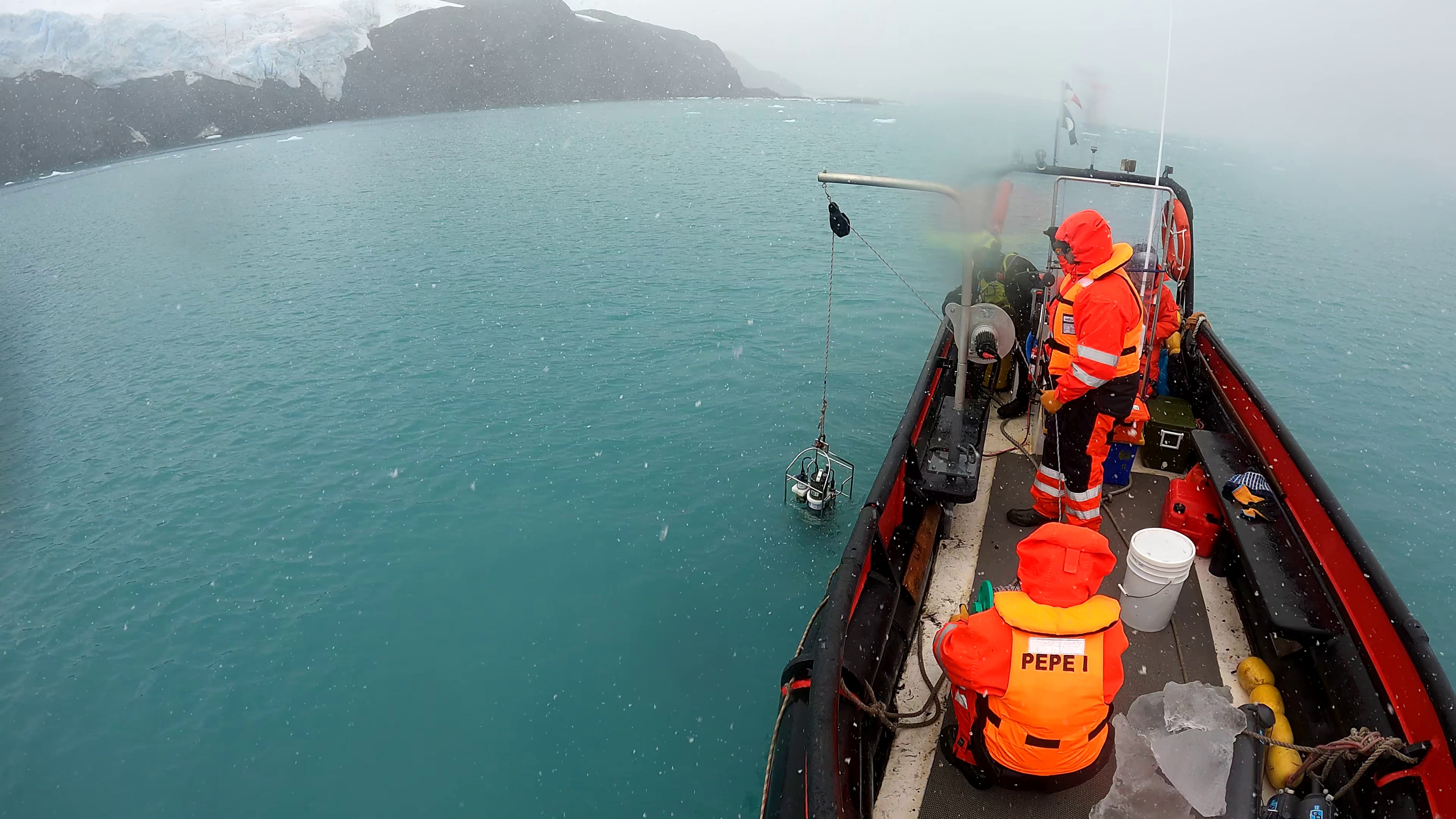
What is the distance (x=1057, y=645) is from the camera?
2262 millimetres

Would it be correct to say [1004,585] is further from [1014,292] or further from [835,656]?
[1014,292]

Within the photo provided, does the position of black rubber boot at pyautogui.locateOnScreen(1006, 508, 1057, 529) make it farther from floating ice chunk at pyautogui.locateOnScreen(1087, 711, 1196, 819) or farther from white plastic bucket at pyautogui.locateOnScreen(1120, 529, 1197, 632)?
floating ice chunk at pyautogui.locateOnScreen(1087, 711, 1196, 819)

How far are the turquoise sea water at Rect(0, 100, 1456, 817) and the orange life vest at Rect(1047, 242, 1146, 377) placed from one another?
11.4ft

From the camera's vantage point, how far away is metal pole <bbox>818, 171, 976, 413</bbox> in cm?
409

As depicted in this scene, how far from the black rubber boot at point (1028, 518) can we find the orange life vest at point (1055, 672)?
6.68 ft

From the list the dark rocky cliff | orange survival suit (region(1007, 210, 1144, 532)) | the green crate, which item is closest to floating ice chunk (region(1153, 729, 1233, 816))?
orange survival suit (region(1007, 210, 1144, 532))

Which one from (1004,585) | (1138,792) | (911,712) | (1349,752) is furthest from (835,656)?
(1349,752)

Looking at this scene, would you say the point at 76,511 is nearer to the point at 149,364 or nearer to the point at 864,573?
the point at 149,364

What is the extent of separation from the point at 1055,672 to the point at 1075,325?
2227mm

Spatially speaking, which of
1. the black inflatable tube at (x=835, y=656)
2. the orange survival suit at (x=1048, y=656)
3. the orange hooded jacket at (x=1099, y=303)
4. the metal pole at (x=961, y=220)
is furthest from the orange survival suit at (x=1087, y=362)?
the orange survival suit at (x=1048, y=656)

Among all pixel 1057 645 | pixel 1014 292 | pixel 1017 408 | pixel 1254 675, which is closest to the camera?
pixel 1057 645

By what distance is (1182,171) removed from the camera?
3862 cm

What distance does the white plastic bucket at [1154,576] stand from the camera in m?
3.32

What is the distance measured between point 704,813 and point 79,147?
282 feet
